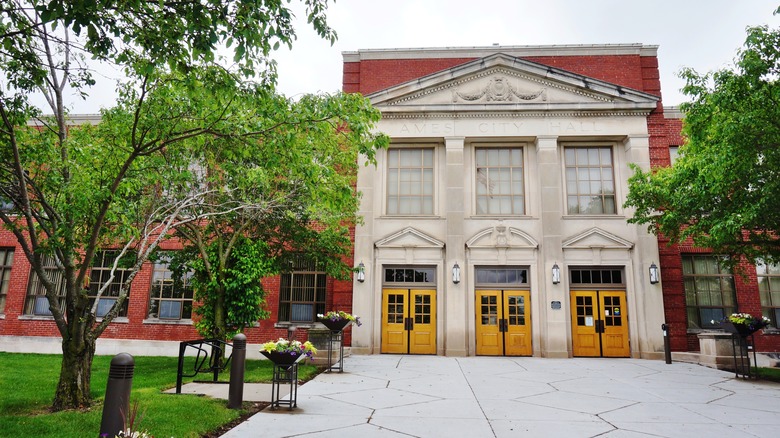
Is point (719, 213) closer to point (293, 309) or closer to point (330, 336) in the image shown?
point (330, 336)

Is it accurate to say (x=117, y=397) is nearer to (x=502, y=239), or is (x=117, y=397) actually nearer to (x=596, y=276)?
(x=502, y=239)

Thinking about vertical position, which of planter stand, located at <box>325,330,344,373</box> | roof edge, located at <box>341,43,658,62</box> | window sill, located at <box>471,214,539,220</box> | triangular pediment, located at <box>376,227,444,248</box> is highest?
roof edge, located at <box>341,43,658,62</box>

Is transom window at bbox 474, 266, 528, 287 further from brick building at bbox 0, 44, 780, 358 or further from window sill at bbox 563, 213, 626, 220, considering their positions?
window sill at bbox 563, 213, 626, 220

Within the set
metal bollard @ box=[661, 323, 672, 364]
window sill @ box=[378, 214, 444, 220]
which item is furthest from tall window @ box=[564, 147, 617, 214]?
window sill @ box=[378, 214, 444, 220]

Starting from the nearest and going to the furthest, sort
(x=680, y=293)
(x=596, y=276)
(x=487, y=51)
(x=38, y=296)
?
(x=680, y=293) < (x=596, y=276) < (x=38, y=296) < (x=487, y=51)

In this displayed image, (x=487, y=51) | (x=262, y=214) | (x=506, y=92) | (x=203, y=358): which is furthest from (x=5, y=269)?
(x=487, y=51)

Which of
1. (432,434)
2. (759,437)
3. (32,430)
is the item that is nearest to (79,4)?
(32,430)

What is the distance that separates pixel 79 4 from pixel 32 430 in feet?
17.0

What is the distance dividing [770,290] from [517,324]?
962 cm

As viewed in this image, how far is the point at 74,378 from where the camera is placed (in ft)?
24.5

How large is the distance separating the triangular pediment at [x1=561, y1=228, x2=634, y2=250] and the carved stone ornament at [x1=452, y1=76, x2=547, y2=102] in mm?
5451

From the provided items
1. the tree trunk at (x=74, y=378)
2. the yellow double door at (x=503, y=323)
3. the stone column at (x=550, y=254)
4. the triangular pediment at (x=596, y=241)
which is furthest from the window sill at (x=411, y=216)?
the tree trunk at (x=74, y=378)

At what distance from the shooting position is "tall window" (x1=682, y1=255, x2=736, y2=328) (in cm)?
1828

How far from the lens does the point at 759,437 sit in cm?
650
